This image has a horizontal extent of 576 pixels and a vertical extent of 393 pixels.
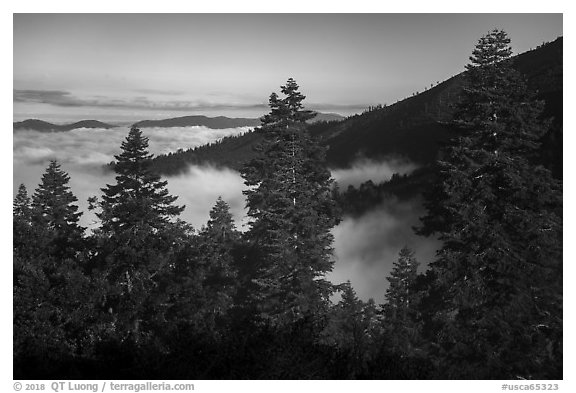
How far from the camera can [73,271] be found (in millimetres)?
21078

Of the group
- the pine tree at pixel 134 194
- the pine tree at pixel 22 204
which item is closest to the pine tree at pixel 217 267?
the pine tree at pixel 134 194

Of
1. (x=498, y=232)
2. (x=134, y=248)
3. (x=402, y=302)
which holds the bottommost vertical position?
(x=402, y=302)

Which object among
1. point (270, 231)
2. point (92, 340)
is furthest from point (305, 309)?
point (92, 340)

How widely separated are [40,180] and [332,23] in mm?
12271

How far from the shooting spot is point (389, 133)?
89.9 ft

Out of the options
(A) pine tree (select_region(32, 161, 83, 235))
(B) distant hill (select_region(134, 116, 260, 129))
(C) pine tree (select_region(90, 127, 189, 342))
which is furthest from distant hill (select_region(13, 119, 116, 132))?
(A) pine tree (select_region(32, 161, 83, 235))

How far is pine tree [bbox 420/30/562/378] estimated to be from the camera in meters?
19.5

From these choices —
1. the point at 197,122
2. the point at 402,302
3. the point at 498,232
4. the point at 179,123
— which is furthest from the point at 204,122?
the point at 402,302

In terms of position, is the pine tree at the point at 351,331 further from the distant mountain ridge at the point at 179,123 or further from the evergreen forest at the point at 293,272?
the distant mountain ridge at the point at 179,123

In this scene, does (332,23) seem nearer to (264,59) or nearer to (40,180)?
(264,59)

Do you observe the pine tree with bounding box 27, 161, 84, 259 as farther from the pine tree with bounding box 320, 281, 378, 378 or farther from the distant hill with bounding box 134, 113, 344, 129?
the pine tree with bounding box 320, 281, 378, 378

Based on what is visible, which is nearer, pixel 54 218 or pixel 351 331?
pixel 54 218

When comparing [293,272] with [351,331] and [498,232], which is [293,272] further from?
[498,232]

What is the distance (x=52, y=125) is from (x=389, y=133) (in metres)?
13.3
